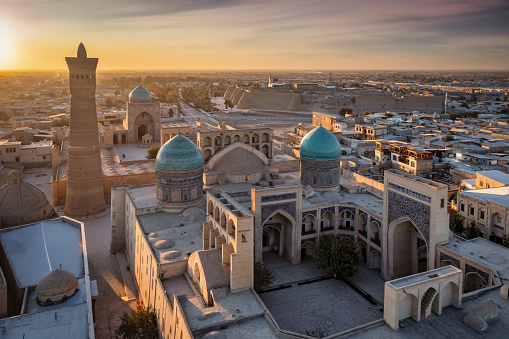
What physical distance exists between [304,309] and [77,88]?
15.1 metres

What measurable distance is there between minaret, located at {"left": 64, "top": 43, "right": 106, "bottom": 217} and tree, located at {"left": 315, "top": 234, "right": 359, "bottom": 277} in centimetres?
1271

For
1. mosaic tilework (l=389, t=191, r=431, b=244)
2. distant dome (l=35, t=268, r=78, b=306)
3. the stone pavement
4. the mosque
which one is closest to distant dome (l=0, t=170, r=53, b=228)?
the stone pavement

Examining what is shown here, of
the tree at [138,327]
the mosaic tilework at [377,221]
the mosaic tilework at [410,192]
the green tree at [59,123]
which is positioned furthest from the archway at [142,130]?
the mosaic tilework at [410,192]

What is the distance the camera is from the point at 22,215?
1742 centimetres

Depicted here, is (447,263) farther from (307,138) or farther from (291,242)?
(307,138)

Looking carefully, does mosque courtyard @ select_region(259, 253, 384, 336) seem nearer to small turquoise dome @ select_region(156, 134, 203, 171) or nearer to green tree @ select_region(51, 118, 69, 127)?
small turquoise dome @ select_region(156, 134, 203, 171)

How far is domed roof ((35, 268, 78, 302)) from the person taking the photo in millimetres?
11836

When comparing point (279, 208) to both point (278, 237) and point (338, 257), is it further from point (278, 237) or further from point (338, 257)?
point (338, 257)

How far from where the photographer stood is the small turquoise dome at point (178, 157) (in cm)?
1780

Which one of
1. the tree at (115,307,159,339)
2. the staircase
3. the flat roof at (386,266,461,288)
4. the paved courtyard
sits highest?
the flat roof at (386,266,461,288)

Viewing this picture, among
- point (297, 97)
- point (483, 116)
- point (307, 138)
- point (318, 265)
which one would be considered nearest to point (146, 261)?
point (318, 265)

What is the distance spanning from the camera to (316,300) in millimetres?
14164

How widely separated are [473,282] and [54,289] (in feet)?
39.0

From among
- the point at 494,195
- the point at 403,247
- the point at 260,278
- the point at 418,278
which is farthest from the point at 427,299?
the point at 494,195
